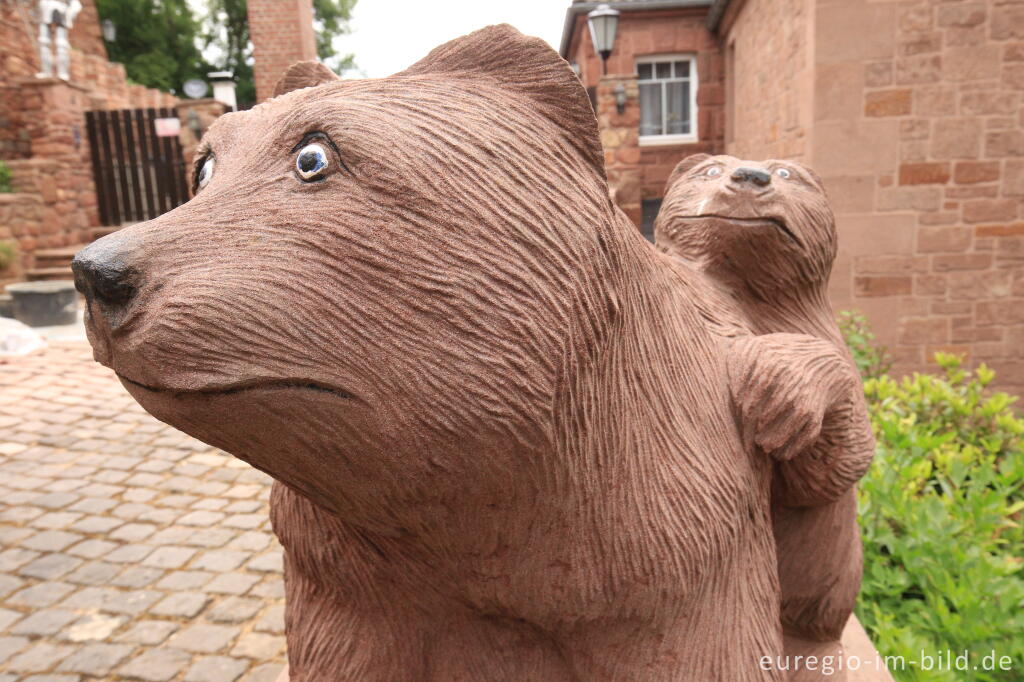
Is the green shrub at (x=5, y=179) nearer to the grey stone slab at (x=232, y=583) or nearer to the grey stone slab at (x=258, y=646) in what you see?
the grey stone slab at (x=232, y=583)

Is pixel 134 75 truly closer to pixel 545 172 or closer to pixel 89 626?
pixel 89 626

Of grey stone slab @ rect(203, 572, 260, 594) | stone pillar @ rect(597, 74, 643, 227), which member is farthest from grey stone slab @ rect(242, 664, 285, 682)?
stone pillar @ rect(597, 74, 643, 227)

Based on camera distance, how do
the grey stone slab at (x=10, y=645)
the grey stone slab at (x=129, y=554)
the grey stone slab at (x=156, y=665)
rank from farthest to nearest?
the grey stone slab at (x=129, y=554) < the grey stone slab at (x=10, y=645) < the grey stone slab at (x=156, y=665)

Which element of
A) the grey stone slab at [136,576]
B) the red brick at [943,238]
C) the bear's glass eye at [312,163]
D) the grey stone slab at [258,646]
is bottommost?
the grey stone slab at [258,646]

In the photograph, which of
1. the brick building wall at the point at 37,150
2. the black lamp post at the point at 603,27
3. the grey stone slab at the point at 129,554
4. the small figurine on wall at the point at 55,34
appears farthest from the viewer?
the small figurine on wall at the point at 55,34

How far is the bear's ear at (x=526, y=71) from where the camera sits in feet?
3.27

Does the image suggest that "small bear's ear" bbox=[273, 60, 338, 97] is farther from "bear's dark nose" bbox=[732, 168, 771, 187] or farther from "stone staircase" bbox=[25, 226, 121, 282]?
"stone staircase" bbox=[25, 226, 121, 282]

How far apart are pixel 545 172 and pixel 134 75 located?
94.9ft

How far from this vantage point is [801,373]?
1206 millimetres

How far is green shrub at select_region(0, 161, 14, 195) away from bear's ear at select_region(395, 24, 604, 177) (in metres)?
12.8

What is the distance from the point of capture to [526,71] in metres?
1.00

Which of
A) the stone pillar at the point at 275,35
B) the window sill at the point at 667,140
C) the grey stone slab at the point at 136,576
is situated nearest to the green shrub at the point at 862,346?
the grey stone slab at the point at 136,576

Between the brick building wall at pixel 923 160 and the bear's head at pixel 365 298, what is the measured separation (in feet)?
17.7

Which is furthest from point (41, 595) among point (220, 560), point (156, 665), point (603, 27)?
point (603, 27)
